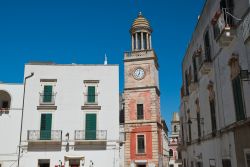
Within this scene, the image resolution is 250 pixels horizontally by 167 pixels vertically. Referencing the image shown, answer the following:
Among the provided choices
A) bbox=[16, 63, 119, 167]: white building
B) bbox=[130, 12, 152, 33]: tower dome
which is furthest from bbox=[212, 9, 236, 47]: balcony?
bbox=[130, 12, 152, 33]: tower dome

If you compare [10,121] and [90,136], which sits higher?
[10,121]

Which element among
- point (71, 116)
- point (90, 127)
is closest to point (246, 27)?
point (90, 127)

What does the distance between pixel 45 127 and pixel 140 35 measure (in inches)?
763

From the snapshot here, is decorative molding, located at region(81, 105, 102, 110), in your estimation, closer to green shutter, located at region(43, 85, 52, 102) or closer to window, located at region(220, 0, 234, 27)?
green shutter, located at region(43, 85, 52, 102)

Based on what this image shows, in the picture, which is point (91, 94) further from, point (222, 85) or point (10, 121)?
point (222, 85)

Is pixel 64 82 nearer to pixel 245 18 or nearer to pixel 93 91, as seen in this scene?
pixel 93 91

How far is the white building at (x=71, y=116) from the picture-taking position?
2702 centimetres

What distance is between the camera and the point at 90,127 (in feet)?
91.4

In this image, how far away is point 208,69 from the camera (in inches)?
611

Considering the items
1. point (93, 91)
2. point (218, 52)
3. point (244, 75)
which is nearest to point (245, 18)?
point (244, 75)

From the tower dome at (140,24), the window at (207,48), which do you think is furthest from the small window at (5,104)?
the window at (207,48)

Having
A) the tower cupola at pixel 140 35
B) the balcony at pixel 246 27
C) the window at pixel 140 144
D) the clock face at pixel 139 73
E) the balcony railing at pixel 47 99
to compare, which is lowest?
the window at pixel 140 144

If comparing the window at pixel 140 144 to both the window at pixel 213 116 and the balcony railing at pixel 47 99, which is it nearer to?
the balcony railing at pixel 47 99

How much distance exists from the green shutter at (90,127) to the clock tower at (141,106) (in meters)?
9.50
